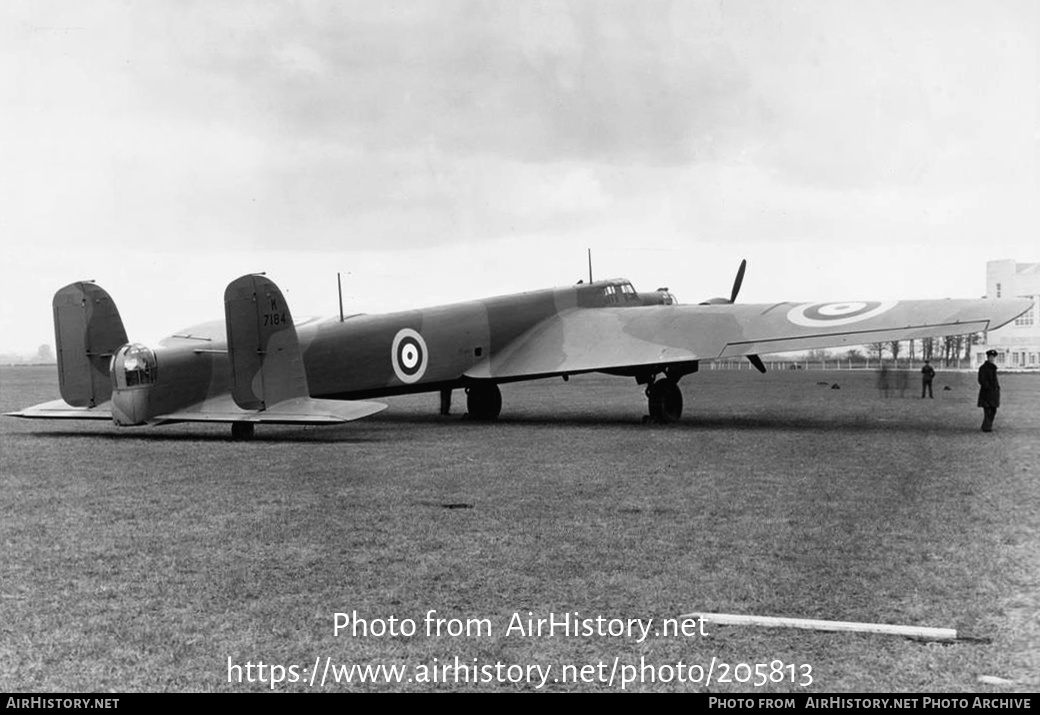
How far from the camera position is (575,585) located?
568 cm

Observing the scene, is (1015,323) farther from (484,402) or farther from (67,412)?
(67,412)

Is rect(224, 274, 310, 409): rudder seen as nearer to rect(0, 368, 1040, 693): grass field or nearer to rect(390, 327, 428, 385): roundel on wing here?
rect(0, 368, 1040, 693): grass field

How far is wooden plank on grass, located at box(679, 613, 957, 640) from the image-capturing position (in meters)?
4.62

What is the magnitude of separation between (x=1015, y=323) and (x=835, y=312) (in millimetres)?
39502

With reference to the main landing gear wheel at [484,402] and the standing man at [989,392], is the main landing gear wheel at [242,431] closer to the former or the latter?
the main landing gear wheel at [484,402]

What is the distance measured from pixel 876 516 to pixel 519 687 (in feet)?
15.5

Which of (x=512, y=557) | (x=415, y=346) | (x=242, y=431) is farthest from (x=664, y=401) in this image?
(x=512, y=557)

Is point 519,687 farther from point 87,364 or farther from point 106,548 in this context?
point 87,364

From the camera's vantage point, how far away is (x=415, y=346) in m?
18.2

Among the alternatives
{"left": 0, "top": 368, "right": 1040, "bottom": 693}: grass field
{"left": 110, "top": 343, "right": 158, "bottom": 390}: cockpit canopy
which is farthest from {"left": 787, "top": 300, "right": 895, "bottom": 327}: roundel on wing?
{"left": 110, "top": 343, "right": 158, "bottom": 390}: cockpit canopy

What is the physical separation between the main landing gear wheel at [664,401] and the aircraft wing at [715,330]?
0.93 meters

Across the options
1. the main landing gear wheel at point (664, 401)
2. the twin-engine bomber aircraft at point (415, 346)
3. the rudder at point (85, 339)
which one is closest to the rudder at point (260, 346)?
the twin-engine bomber aircraft at point (415, 346)

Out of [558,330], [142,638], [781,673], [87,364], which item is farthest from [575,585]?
[558,330]

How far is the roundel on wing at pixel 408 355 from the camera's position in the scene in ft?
58.6
